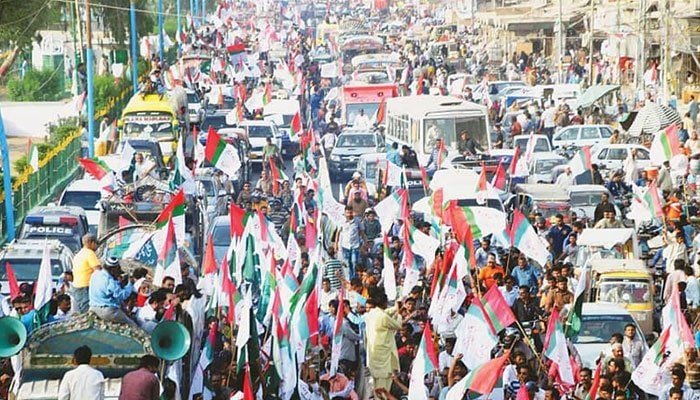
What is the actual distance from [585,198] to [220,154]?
609cm

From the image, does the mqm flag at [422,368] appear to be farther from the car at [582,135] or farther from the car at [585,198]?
the car at [582,135]

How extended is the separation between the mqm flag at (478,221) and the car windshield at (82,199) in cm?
731

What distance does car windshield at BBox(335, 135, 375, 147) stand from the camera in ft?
133

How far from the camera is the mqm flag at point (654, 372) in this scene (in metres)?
16.0

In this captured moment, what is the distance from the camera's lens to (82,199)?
27969 millimetres

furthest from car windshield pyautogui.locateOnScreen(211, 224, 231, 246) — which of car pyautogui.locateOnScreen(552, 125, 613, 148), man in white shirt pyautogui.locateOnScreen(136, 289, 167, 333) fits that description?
car pyautogui.locateOnScreen(552, 125, 613, 148)

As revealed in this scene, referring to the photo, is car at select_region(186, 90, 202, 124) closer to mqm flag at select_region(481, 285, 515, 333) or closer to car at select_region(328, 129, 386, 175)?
car at select_region(328, 129, 386, 175)

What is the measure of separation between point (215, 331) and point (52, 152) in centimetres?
2220

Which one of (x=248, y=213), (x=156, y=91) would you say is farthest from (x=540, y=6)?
(x=248, y=213)

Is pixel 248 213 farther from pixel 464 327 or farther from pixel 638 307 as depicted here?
pixel 464 327

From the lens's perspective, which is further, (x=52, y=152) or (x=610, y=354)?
(x=52, y=152)

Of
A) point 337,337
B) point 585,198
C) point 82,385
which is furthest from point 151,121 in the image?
point 82,385

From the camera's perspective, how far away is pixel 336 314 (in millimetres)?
17922

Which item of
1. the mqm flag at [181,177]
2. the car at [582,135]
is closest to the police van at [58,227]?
the mqm flag at [181,177]
